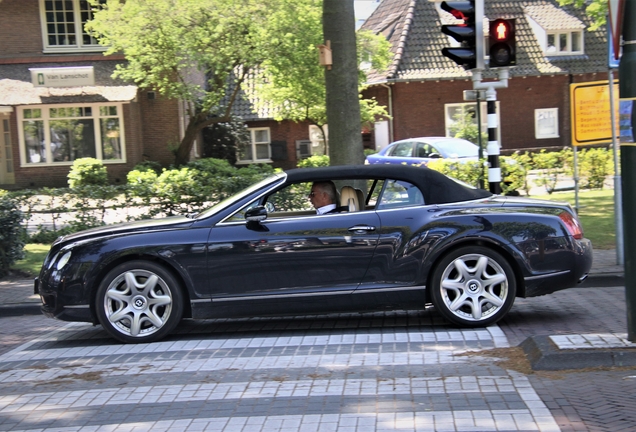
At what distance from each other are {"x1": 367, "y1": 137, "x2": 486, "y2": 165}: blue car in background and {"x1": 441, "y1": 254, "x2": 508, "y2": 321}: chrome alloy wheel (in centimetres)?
1410

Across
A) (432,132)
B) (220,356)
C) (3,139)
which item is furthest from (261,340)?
(432,132)

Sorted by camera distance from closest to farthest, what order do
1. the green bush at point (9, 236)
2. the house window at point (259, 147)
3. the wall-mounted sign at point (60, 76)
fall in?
the green bush at point (9, 236)
the wall-mounted sign at point (60, 76)
the house window at point (259, 147)

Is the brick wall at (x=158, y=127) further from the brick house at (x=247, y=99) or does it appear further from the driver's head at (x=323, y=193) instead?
the driver's head at (x=323, y=193)

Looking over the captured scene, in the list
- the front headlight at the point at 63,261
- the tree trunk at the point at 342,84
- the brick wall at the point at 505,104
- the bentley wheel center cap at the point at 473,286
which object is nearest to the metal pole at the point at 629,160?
the bentley wheel center cap at the point at 473,286

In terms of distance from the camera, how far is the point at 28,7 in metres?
29.1

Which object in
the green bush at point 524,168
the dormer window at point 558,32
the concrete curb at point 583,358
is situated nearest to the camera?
the concrete curb at point 583,358

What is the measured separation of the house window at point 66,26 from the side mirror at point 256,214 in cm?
2398

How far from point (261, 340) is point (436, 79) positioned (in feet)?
93.5

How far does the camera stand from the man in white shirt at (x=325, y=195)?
7.77m

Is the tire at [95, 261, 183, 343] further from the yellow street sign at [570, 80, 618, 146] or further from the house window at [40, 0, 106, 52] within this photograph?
the house window at [40, 0, 106, 52]

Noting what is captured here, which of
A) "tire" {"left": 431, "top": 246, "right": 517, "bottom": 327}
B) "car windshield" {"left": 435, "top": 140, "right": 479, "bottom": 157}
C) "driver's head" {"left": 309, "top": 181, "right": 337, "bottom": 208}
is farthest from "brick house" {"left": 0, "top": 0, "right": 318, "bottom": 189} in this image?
"tire" {"left": 431, "top": 246, "right": 517, "bottom": 327}

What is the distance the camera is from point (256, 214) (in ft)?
24.1

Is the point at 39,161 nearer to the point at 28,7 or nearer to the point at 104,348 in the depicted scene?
the point at 28,7

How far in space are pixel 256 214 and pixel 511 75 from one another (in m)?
29.7
